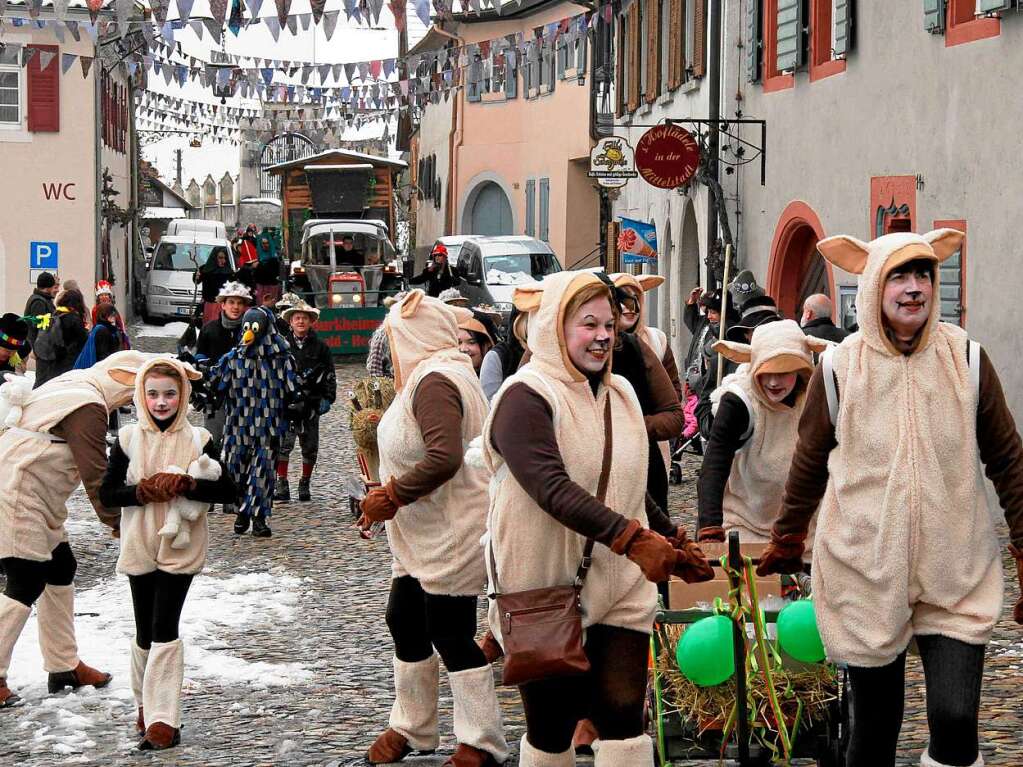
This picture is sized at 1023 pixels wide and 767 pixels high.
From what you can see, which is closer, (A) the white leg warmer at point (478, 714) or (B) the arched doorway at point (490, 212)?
(A) the white leg warmer at point (478, 714)

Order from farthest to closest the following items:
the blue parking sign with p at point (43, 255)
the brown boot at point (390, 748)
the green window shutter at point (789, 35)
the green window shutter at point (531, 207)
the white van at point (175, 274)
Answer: the green window shutter at point (531, 207)
the white van at point (175, 274)
the blue parking sign with p at point (43, 255)
the green window shutter at point (789, 35)
the brown boot at point (390, 748)

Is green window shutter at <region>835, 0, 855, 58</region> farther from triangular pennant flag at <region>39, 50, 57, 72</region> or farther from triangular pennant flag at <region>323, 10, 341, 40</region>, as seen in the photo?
triangular pennant flag at <region>39, 50, 57, 72</region>

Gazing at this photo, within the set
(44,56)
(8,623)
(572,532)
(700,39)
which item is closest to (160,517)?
(8,623)

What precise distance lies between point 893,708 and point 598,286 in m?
1.39

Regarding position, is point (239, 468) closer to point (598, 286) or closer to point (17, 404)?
point (17, 404)

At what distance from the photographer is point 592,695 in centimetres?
501

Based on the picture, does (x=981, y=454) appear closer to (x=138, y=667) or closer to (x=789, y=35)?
(x=138, y=667)

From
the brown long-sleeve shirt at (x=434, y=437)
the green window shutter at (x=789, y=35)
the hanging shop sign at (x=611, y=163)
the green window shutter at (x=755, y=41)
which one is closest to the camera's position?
the brown long-sleeve shirt at (x=434, y=437)

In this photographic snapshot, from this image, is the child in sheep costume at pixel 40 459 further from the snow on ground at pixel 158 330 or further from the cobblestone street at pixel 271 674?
the snow on ground at pixel 158 330

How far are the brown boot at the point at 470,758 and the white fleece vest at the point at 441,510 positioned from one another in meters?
0.53

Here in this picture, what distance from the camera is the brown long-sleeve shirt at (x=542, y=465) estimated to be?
475cm

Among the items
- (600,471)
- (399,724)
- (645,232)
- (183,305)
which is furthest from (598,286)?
(183,305)

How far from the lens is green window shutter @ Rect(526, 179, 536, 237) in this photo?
1745 inches

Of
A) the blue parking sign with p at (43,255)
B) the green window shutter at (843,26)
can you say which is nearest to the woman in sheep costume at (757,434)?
the green window shutter at (843,26)
